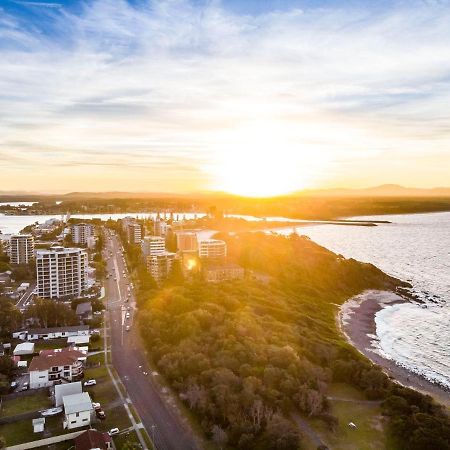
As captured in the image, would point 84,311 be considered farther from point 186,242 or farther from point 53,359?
point 186,242

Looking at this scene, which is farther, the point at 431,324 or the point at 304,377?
the point at 431,324

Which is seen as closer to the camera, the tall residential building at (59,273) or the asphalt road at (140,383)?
the asphalt road at (140,383)

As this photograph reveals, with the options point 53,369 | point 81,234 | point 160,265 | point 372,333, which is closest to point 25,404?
point 53,369

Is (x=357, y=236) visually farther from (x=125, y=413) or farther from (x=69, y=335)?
(x=125, y=413)

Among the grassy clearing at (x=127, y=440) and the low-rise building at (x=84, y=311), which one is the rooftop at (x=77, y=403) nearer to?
the grassy clearing at (x=127, y=440)

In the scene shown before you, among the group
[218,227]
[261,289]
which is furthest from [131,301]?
[218,227]

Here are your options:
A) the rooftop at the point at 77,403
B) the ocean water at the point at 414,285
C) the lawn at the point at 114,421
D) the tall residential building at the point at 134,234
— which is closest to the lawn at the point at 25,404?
the rooftop at the point at 77,403
